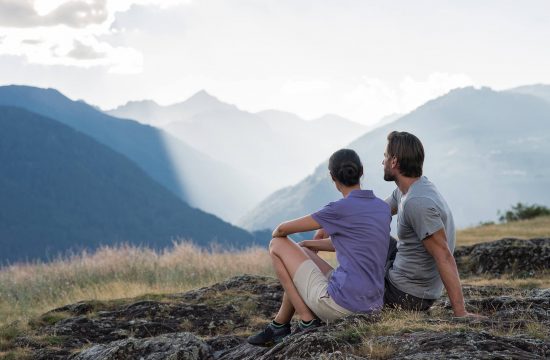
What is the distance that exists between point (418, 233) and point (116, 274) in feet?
37.6

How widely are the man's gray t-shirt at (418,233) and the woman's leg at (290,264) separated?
872 mm

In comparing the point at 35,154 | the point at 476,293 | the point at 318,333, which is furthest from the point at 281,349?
the point at 35,154

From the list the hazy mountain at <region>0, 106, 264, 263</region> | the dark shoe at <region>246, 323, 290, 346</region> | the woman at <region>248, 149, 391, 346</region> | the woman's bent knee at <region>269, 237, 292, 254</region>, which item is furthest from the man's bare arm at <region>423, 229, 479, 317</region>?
the hazy mountain at <region>0, 106, 264, 263</region>

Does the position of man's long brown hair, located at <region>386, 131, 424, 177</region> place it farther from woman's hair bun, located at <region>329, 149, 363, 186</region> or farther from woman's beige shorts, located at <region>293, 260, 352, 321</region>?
woman's beige shorts, located at <region>293, 260, 352, 321</region>

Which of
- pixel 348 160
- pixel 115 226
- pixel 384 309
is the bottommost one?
pixel 115 226

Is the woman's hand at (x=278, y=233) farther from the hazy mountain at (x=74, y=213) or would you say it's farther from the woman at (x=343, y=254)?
the hazy mountain at (x=74, y=213)

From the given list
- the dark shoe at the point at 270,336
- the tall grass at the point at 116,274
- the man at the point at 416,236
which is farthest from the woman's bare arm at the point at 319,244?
the tall grass at the point at 116,274

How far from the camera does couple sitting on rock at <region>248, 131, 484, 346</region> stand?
6.05 metres

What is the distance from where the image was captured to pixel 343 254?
6.13 metres

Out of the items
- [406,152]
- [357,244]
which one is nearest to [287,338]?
[357,244]

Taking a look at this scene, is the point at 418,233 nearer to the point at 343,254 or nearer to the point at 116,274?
the point at 343,254

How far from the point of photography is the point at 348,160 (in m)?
5.97

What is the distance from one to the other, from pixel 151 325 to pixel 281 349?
4.01 metres

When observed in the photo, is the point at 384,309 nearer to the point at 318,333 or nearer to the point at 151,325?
the point at 318,333
